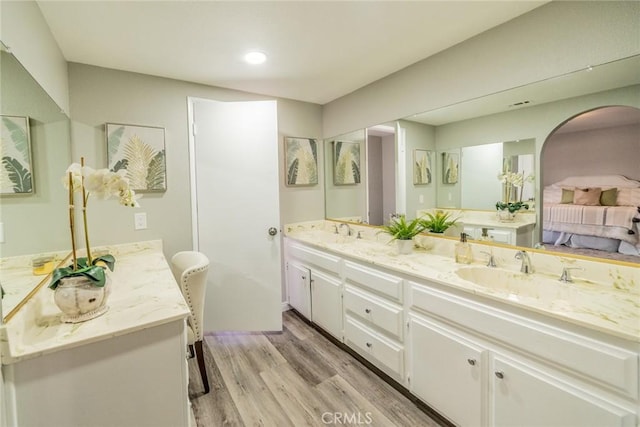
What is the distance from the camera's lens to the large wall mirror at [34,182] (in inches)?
42.0

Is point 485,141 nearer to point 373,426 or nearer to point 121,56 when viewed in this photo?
point 373,426

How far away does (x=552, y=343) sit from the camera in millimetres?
1108

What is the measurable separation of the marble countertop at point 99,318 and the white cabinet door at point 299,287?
1322 mm

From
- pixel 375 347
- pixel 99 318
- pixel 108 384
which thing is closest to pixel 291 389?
pixel 375 347

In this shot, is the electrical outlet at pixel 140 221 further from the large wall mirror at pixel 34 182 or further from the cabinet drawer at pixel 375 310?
the cabinet drawer at pixel 375 310

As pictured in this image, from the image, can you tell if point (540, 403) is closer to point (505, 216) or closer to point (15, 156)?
point (505, 216)

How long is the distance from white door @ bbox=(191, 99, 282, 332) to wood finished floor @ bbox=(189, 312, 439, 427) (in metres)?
0.32

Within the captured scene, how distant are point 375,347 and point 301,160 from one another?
1.97 metres

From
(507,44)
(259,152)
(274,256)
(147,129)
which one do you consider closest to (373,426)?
(274,256)

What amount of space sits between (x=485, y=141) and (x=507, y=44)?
1.83 feet

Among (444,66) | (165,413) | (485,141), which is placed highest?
(444,66)

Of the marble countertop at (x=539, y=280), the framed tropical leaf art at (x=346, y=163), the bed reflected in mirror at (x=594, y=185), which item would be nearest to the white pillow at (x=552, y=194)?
the bed reflected in mirror at (x=594, y=185)

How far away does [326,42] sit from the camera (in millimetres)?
1846

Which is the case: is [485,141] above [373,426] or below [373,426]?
above
